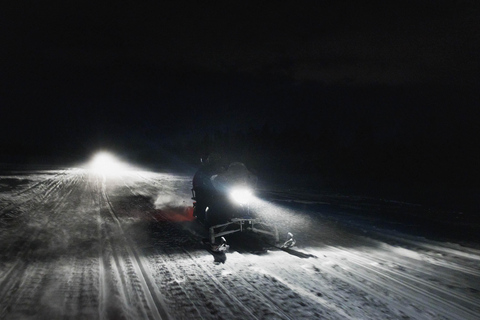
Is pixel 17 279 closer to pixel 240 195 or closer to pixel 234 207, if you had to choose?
pixel 234 207

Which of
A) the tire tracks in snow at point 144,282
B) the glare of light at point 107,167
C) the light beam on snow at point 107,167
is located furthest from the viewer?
the glare of light at point 107,167

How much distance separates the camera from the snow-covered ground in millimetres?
4199

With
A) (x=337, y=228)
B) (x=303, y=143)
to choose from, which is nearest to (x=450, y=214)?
(x=337, y=228)

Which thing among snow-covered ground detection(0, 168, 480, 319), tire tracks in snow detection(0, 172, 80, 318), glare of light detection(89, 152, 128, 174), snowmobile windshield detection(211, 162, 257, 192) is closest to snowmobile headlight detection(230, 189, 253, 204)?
snowmobile windshield detection(211, 162, 257, 192)

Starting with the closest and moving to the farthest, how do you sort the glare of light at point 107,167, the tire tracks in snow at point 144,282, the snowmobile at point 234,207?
the tire tracks in snow at point 144,282
the snowmobile at point 234,207
the glare of light at point 107,167

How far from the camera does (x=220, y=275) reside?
5.42 meters

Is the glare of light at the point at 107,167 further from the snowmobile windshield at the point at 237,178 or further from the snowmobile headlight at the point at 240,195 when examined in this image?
the snowmobile headlight at the point at 240,195

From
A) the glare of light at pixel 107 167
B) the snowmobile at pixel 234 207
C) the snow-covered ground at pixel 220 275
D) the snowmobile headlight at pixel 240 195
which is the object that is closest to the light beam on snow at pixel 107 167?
the glare of light at pixel 107 167

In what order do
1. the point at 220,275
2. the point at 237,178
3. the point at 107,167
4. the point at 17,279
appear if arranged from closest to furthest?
the point at 17,279
the point at 220,275
the point at 237,178
the point at 107,167

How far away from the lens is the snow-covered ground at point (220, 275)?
4199 mm

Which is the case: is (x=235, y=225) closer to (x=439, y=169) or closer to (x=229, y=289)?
(x=229, y=289)

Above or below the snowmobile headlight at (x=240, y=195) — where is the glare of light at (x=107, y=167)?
above

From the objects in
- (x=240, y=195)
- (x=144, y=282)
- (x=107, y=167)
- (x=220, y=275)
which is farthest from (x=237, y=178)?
(x=107, y=167)

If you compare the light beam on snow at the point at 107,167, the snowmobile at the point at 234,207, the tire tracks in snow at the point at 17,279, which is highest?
the light beam on snow at the point at 107,167
